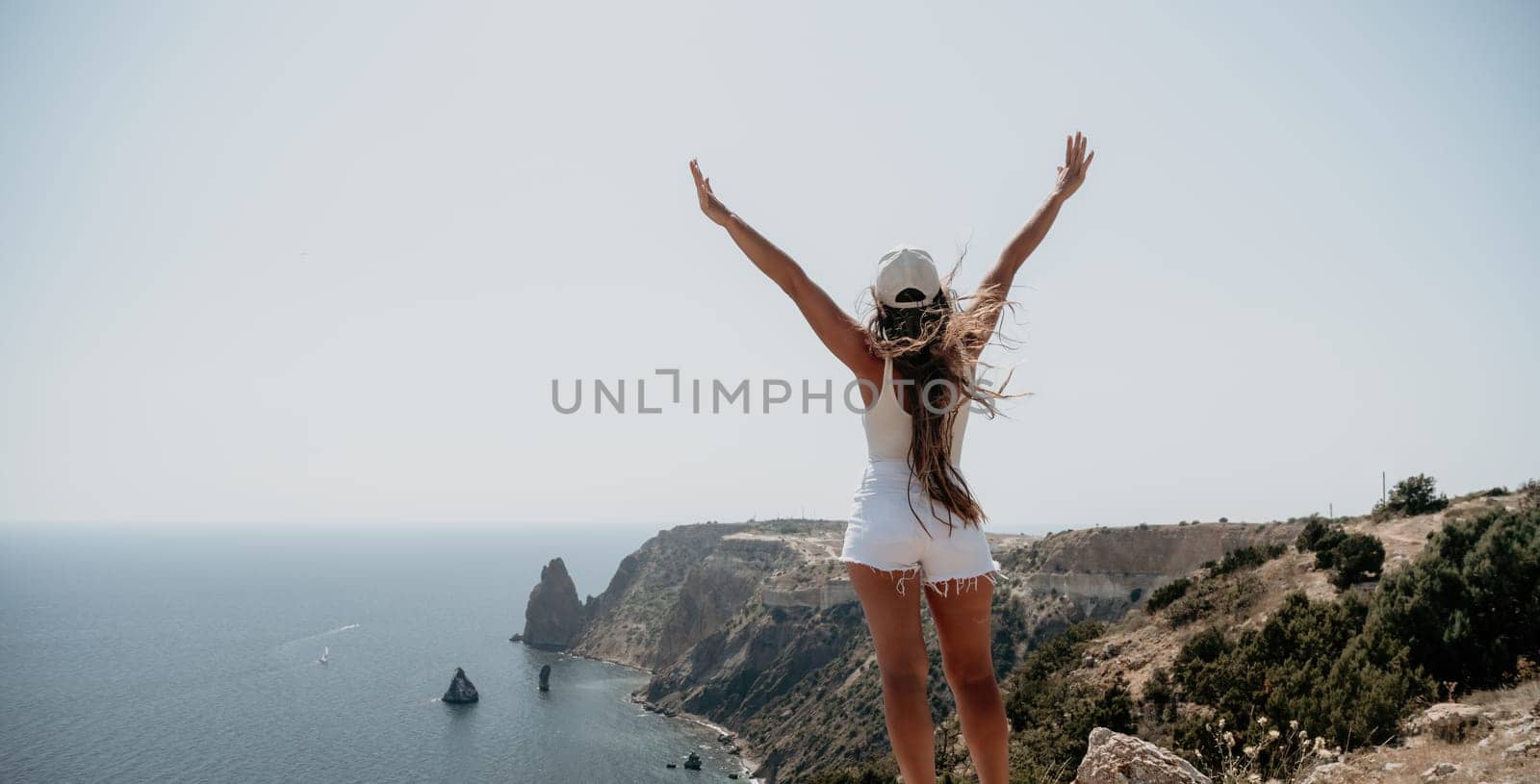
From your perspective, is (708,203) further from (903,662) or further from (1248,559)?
(1248,559)

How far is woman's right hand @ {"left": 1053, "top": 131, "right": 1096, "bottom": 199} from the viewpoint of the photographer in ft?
9.09

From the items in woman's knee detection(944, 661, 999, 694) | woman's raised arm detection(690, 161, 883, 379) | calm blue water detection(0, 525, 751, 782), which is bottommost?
calm blue water detection(0, 525, 751, 782)

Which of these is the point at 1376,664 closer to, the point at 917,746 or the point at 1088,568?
the point at 917,746

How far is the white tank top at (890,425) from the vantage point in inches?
81.2

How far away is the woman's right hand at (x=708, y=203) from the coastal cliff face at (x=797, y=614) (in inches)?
1333

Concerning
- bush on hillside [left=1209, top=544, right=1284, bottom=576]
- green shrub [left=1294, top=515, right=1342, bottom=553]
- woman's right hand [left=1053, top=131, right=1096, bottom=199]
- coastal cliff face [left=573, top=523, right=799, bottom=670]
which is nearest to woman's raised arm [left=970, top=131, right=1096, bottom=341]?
woman's right hand [left=1053, top=131, right=1096, bottom=199]

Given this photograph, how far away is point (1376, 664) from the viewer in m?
7.90

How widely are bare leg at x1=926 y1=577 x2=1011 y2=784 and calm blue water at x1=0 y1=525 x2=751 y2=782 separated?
50.2 metres

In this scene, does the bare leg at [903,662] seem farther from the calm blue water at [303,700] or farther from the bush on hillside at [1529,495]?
the calm blue water at [303,700]

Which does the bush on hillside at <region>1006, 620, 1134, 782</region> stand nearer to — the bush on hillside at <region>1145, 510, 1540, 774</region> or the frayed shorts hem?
the bush on hillside at <region>1145, 510, 1540, 774</region>

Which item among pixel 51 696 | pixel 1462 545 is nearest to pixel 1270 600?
pixel 1462 545

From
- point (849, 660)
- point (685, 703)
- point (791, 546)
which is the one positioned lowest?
point (685, 703)

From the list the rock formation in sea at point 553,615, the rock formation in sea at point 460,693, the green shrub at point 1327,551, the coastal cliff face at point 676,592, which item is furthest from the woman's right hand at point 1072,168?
the rock formation in sea at point 553,615

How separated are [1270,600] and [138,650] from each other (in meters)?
103
